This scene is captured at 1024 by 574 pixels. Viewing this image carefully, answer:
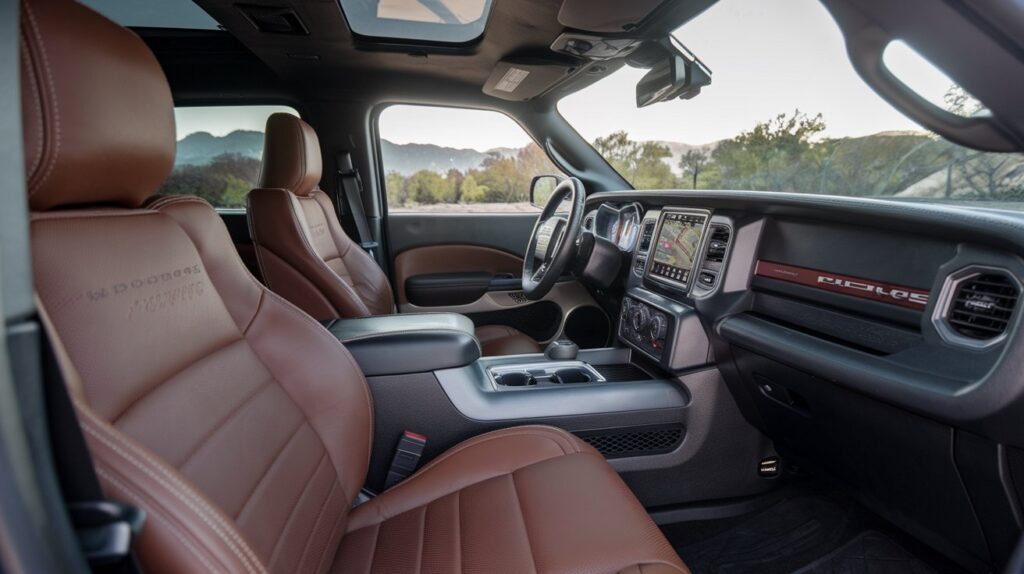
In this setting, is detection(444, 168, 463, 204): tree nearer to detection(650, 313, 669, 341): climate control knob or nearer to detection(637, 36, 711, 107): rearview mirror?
detection(637, 36, 711, 107): rearview mirror

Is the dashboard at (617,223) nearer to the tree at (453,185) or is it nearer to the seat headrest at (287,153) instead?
the tree at (453,185)

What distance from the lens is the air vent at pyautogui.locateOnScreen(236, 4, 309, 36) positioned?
2.17 meters

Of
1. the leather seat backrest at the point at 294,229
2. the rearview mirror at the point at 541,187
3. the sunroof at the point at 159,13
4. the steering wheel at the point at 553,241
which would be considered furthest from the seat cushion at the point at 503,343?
the sunroof at the point at 159,13

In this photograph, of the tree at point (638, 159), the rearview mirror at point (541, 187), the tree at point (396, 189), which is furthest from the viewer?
the tree at point (396, 189)

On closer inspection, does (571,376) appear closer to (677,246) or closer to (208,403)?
(677,246)

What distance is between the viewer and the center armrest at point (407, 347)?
139 cm

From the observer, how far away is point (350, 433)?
3.50 feet

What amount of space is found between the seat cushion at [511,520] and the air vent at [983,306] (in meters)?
0.64

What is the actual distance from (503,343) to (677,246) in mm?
1055

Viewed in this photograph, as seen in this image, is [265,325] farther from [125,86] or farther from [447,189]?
[447,189]

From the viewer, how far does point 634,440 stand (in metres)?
1.53

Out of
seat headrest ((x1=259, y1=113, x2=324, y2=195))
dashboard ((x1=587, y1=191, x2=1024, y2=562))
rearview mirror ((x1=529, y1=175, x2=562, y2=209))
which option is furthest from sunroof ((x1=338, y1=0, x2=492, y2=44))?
dashboard ((x1=587, y1=191, x2=1024, y2=562))

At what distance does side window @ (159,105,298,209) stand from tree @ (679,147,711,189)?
7.72 ft

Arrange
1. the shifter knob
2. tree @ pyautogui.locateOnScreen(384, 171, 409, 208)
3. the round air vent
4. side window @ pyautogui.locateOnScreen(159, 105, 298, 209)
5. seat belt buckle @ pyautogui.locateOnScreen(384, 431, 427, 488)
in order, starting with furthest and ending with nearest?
tree @ pyautogui.locateOnScreen(384, 171, 409, 208), side window @ pyautogui.locateOnScreen(159, 105, 298, 209), the shifter knob, seat belt buckle @ pyautogui.locateOnScreen(384, 431, 427, 488), the round air vent
